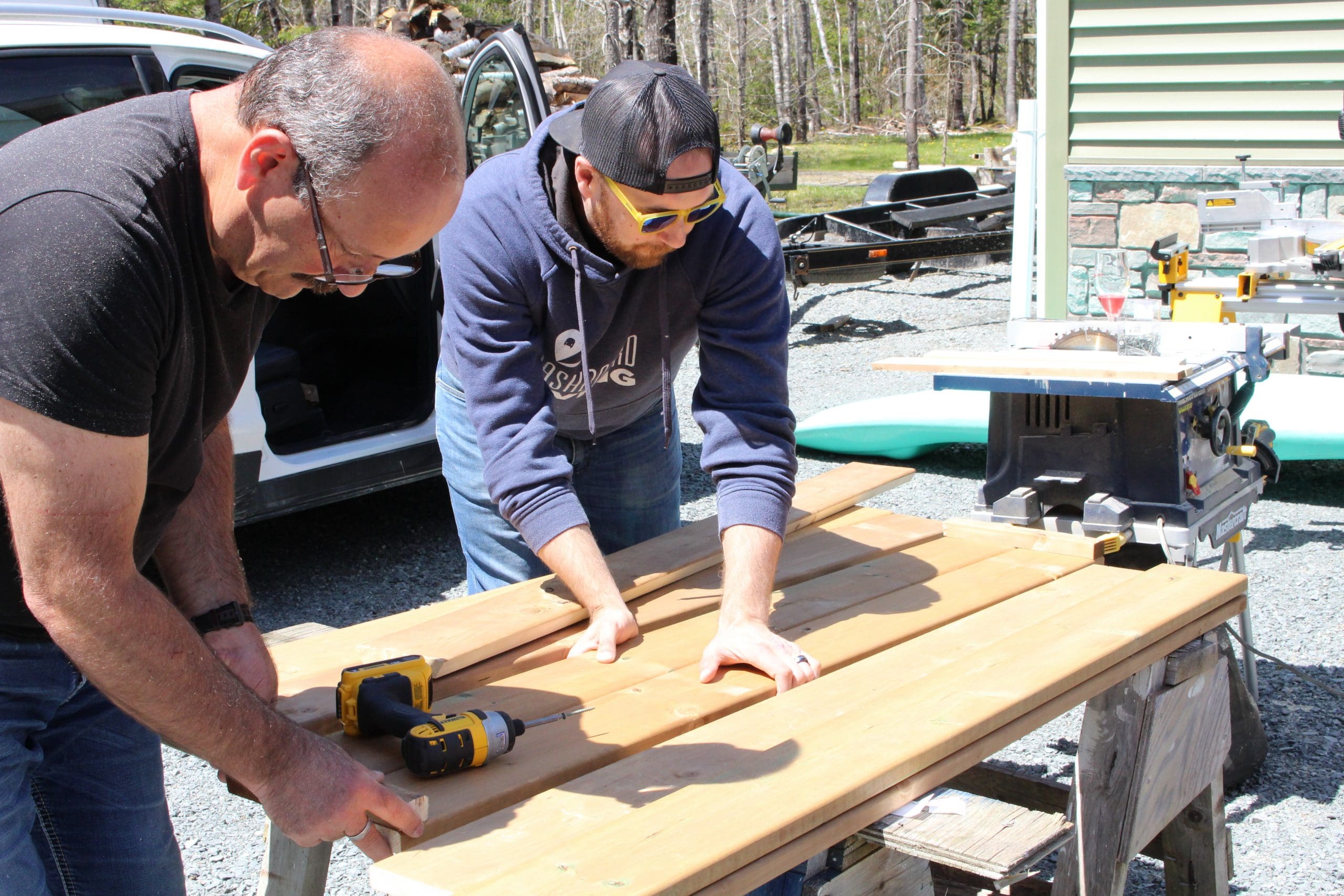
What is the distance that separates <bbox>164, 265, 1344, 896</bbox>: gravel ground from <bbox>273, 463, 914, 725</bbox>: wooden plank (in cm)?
99

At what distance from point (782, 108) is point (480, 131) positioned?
91.6ft

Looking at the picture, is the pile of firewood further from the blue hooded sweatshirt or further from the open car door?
the blue hooded sweatshirt

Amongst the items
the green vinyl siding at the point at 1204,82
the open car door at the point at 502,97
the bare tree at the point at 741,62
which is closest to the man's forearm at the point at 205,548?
the open car door at the point at 502,97

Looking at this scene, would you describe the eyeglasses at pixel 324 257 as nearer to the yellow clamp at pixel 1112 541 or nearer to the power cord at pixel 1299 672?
the yellow clamp at pixel 1112 541

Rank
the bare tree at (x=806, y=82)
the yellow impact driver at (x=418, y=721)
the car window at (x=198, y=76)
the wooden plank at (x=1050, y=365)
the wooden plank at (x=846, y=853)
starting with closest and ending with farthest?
the yellow impact driver at (x=418, y=721) < the wooden plank at (x=846, y=853) < the wooden plank at (x=1050, y=365) < the car window at (x=198, y=76) < the bare tree at (x=806, y=82)

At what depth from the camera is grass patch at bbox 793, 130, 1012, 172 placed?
987 inches

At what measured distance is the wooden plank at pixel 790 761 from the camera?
1.33m

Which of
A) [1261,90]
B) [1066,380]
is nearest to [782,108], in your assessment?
[1261,90]

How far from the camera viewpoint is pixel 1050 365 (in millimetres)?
2881

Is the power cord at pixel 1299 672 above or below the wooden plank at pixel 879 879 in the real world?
below

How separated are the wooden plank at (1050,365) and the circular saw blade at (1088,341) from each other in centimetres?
4

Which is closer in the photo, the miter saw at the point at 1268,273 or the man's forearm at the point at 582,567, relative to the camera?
the man's forearm at the point at 582,567

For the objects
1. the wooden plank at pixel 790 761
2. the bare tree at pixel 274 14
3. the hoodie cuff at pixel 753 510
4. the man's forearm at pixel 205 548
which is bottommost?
the wooden plank at pixel 790 761

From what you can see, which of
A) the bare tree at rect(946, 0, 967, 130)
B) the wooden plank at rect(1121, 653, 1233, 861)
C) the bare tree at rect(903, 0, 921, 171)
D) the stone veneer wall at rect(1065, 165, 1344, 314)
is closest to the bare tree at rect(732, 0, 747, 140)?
the bare tree at rect(946, 0, 967, 130)
